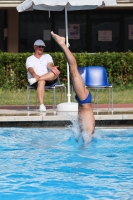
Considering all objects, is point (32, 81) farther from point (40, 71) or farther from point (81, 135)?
point (81, 135)

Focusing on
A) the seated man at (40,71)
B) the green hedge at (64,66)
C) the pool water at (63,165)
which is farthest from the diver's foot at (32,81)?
the green hedge at (64,66)

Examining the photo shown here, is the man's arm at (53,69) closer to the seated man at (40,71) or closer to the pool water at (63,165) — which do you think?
the seated man at (40,71)

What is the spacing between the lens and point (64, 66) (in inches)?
809

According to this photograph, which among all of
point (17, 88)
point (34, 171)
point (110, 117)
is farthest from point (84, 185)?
point (17, 88)

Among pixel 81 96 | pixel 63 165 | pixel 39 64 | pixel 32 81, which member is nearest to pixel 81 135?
pixel 81 96

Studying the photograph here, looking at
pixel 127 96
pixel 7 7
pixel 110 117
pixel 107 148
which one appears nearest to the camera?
pixel 107 148

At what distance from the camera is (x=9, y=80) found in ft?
67.5

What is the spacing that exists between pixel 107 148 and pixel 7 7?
14.8 m

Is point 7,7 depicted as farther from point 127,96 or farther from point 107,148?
point 107,148

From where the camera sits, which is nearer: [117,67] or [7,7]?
[117,67]

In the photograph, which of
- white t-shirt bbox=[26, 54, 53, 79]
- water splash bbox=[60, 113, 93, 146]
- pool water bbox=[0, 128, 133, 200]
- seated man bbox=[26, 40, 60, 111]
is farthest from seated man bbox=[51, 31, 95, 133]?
white t-shirt bbox=[26, 54, 53, 79]

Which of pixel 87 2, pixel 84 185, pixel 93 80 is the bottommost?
pixel 84 185

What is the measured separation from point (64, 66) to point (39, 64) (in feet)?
20.8

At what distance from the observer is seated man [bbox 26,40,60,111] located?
1377cm
